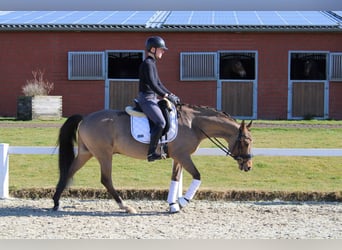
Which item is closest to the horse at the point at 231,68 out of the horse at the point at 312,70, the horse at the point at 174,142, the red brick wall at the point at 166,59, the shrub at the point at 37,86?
the red brick wall at the point at 166,59

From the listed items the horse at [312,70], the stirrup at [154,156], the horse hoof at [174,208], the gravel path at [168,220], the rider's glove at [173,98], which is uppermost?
the horse at [312,70]

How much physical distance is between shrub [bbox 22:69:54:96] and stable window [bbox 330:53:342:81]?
10.8m

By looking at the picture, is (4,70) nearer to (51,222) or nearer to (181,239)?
(51,222)

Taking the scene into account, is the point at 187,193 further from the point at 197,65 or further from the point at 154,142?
the point at 197,65

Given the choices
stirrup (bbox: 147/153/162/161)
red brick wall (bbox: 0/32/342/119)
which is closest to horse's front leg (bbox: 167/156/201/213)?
stirrup (bbox: 147/153/162/161)

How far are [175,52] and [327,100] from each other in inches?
242

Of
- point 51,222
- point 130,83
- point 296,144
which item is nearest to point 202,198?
point 51,222

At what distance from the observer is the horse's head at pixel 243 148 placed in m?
10.2

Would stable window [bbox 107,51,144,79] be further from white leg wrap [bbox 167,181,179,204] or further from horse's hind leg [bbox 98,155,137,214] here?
white leg wrap [bbox 167,181,179,204]

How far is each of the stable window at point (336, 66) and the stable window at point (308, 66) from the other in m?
0.29

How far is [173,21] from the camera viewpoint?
27.2 meters

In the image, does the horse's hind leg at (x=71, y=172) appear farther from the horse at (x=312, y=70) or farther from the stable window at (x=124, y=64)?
the horse at (x=312, y=70)

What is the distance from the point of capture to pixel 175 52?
2659 cm

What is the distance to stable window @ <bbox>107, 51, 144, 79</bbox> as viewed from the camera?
26609 millimetres
